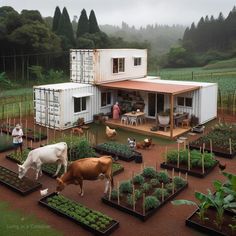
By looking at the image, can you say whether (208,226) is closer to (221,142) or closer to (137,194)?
(137,194)

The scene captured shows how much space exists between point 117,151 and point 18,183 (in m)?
4.98

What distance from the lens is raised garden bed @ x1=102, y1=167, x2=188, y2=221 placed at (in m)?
10.4

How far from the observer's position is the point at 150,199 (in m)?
10.5

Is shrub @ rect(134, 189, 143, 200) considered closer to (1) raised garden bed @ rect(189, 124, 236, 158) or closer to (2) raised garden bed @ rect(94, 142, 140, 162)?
(2) raised garden bed @ rect(94, 142, 140, 162)

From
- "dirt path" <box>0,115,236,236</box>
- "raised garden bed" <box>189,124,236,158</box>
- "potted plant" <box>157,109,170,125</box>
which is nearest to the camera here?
"dirt path" <box>0,115,236,236</box>

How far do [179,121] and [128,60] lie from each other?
6.63 m

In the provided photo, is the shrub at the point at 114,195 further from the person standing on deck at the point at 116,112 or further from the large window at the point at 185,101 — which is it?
the large window at the point at 185,101

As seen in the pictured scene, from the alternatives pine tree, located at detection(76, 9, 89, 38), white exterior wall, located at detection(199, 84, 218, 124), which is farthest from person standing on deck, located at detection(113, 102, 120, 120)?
pine tree, located at detection(76, 9, 89, 38)

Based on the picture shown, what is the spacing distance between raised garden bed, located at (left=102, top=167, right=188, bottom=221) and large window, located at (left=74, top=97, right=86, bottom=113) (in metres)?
9.25

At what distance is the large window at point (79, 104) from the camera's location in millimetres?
21031

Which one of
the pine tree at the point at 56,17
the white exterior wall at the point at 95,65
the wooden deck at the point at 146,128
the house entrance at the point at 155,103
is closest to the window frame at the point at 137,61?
the white exterior wall at the point at 95,65

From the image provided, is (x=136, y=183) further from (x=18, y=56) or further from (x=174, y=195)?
(x=18, y=56)

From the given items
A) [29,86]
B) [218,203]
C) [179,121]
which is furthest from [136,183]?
[29,86]

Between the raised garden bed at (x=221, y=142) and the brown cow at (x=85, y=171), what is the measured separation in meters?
6.64
